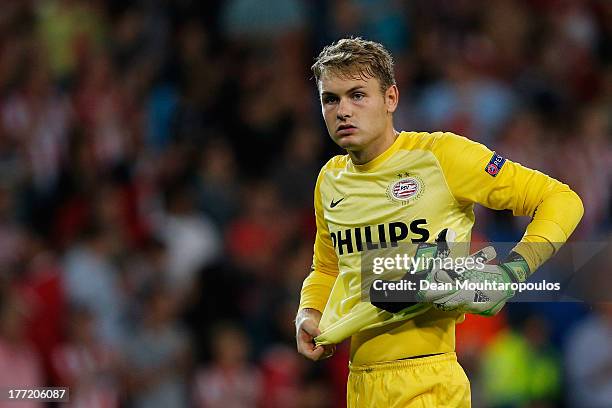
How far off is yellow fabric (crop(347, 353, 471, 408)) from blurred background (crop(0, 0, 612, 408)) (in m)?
3.76

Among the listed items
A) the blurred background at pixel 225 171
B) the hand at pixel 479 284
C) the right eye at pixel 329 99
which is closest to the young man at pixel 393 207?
the right eye at pixel 329 99

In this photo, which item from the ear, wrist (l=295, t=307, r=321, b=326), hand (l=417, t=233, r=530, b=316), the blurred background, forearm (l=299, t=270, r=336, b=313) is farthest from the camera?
the blurred background

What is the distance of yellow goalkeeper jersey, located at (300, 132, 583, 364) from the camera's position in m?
4.30

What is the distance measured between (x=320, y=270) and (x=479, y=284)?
100cm

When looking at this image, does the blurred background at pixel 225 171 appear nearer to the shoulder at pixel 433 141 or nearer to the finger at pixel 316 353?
the finger at pixel 316 353

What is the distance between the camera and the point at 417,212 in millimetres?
4469

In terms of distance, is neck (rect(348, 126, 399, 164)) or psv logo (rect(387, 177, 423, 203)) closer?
psv logo (rect(387, 177, 423, 203))

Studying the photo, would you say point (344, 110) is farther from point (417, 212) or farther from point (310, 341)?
point (310, 341)

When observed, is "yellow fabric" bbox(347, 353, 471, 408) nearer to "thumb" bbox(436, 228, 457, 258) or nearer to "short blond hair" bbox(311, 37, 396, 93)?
"thumb" bbox(436, 228, 457, 258)

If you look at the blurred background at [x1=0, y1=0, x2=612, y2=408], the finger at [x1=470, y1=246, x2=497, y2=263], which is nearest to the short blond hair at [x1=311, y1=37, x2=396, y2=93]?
the finger at [x1=470, y1=246, x2=497, y2=263]

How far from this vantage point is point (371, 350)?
456 cm

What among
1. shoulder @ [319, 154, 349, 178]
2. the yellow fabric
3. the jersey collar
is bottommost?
the yellow fabric

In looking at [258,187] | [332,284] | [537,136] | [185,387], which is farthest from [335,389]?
[332,284]

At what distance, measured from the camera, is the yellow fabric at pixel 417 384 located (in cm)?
443
